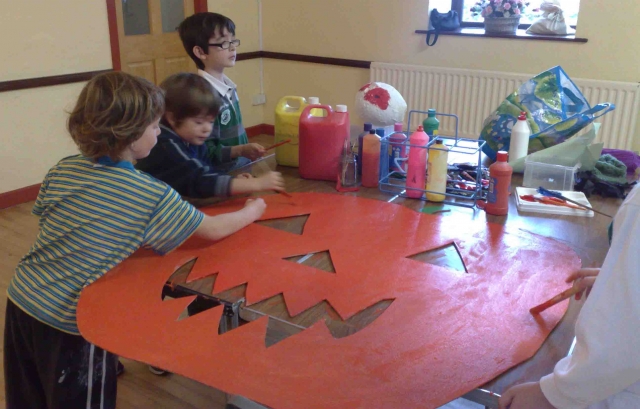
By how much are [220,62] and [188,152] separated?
0.60 m

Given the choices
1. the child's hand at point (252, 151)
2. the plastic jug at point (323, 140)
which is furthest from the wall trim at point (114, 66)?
the plastic jug at point (323, 140)

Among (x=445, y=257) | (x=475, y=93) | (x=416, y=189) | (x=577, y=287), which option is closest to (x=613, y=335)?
(x=577, y=287)

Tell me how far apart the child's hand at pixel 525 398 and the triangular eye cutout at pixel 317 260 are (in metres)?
0.49

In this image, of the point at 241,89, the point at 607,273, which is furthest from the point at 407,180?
the point at 241,89

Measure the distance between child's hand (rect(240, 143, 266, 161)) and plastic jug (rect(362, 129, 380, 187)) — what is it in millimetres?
404

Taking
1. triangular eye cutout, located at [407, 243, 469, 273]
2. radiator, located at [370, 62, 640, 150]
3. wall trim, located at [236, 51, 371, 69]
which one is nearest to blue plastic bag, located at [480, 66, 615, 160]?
triangular eye cutout, located at [407, 243, 469, 273]

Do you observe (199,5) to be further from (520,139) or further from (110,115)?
(110,115)

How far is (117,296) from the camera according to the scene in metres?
1.18

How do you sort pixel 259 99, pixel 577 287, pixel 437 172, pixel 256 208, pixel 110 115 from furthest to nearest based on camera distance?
pixel 259 99 < pixel 437 172 < pixel 256 208 < pixel 110 115 < pixel 577 287

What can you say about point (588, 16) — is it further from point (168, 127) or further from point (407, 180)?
point (168, 127)

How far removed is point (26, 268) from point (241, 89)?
3753 mm

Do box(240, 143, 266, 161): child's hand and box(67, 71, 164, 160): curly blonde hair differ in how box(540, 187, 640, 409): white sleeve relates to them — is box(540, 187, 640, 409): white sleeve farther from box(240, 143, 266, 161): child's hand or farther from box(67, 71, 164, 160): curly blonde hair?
box(240, 143, 266, 161): child's hand

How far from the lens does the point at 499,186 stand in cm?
155

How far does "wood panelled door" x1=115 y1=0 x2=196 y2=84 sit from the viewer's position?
3.91 metres
